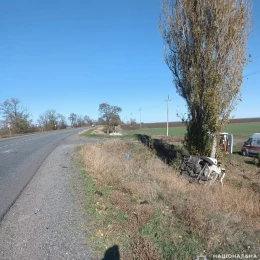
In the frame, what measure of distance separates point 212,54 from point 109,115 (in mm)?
51036

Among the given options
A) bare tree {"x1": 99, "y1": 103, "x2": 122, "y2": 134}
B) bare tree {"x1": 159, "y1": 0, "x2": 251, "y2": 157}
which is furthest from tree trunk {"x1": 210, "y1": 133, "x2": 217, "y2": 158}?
bare tree {"x1": 99, "y1": 103, "x2": 122, "y2": 134}

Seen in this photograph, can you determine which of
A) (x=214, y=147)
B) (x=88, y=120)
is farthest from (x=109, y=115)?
(x=88, y=120)

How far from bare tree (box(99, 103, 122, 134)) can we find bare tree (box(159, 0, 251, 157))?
4642 cm

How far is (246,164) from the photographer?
19.3m

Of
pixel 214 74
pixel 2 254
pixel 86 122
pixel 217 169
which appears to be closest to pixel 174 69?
pixel 214 74

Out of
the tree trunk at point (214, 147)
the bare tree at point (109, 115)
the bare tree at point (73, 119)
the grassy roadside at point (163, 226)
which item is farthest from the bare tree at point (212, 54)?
the bare tree at point (73, 119)

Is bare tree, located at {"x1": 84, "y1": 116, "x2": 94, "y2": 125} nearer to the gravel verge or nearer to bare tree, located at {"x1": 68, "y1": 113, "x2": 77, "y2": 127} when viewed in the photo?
bare tree, located at {"x1": 68, "y1": 113, "x2": 77, "y2": 127}

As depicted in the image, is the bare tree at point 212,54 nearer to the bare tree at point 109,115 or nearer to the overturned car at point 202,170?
the overturned car at point 202,170

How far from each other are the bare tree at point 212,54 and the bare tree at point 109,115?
46423mm

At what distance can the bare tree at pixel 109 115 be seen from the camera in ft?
201

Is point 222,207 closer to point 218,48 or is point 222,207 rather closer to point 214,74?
point 214,74

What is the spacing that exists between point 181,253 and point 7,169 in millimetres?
9590

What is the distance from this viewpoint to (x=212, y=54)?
12.4m

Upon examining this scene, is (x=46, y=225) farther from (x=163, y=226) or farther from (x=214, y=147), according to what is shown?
(x=214, y=147)
